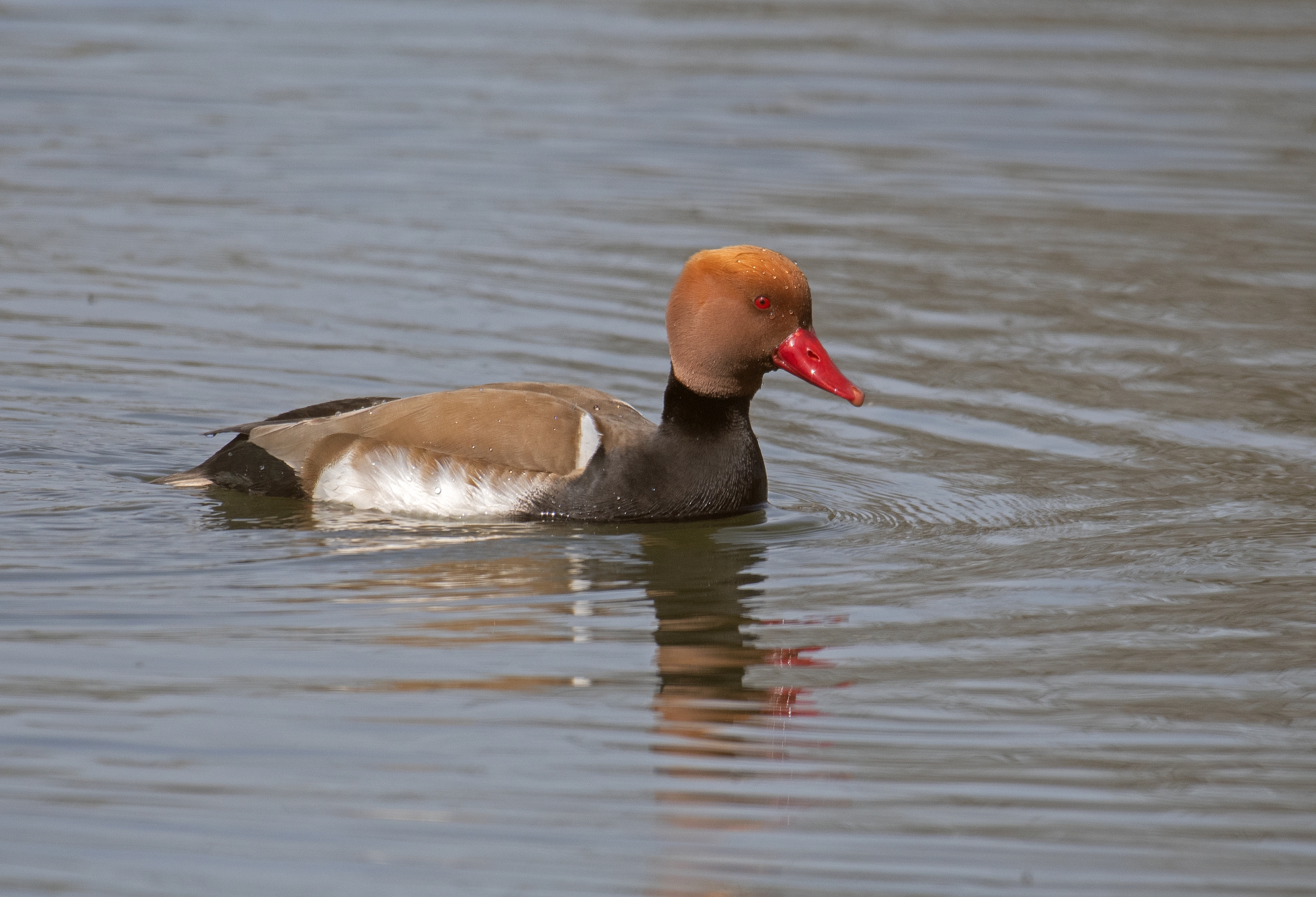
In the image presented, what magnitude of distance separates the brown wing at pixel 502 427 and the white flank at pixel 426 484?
43 mm

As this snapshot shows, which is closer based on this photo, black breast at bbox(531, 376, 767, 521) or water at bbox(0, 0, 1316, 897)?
water at bbox(0, 0, 1316, 897)

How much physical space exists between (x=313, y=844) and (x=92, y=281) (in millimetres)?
7399

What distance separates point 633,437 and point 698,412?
27 centimetres

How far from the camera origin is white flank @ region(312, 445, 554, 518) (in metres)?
7.52

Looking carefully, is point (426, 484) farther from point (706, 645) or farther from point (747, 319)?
point (706, 645)

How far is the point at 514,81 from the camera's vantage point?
17281mm

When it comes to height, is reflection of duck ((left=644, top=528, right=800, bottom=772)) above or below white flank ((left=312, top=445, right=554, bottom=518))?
below

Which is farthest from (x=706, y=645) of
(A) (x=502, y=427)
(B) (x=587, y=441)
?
(A) (x=502, y=427)

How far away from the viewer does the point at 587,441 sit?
7543 mm

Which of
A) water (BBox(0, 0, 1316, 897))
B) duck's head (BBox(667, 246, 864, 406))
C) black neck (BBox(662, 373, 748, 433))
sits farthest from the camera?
black neck (BBox(662, 373, 748, 433))

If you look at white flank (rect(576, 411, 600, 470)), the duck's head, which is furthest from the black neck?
white flank (rect(576, 411, 600, 470))

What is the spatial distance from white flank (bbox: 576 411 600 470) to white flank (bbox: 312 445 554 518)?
0.46ft

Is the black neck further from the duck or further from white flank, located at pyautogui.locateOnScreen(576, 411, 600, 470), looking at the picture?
white flank, located at pyautogui.locateOnScreen(576, 411, 600, 470)

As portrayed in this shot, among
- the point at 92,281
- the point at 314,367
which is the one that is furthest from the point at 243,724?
the point at 92,281
